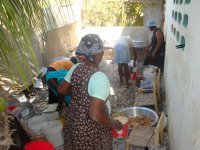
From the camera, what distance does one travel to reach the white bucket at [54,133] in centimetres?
425

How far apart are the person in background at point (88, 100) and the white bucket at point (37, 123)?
2157 mm

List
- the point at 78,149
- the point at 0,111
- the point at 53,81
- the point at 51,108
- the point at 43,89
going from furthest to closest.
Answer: the point at 43,89 < the point at 51,108 < the point at 53,81 < the point at 78,149 < the point at 0,111

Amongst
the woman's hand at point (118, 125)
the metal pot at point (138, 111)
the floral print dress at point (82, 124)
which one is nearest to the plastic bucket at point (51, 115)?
the metal pot at point (138, 111)

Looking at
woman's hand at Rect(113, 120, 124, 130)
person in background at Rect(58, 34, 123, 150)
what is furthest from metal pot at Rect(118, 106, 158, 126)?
person in background at Rect(58, 34, 123, 150)

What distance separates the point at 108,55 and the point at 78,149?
7.83 m

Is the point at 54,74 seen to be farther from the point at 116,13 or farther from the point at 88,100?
the point at 116,13

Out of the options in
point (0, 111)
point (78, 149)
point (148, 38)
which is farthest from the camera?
point (148, 38)

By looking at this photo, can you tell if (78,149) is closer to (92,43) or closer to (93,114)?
(93,114)

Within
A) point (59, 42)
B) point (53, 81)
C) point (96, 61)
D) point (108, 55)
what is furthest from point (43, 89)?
point (96, 61)

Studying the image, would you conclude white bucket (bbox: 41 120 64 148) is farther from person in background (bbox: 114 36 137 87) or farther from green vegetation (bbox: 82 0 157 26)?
green vegetation (bbox: 82 0 157 26)

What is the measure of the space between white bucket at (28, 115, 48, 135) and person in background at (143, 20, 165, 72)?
12.1ft

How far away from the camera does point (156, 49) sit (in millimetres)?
7082

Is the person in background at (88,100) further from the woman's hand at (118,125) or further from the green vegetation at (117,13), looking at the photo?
the green vegetation at (117,13)

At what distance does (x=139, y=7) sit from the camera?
34.2 ft
